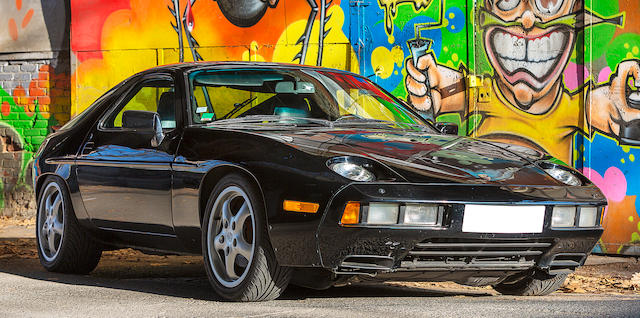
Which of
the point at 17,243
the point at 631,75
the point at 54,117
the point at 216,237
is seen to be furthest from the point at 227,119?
the point at 54,117

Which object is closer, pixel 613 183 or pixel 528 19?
pixel 613 183

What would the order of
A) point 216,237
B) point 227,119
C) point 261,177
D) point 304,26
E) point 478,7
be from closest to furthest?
1. point 261,177
2. point 216,237
3. point 227,119
4. point 478,7
5. point 304,26

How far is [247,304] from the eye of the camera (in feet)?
16.5

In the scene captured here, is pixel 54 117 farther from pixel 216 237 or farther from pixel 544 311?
pixel 544 311

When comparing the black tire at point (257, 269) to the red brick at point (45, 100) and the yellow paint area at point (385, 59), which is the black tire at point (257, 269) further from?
the red brick at point (45, 100)

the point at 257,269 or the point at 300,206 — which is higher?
the point at 300,206

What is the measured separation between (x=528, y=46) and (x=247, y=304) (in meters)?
5.98

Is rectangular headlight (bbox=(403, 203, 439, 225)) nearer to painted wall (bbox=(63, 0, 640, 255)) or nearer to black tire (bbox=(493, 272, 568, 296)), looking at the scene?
black tire (bbox=(493, 272, 568, 296))

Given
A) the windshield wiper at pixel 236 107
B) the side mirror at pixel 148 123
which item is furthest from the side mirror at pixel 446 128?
the side mirror at pixel 148 123

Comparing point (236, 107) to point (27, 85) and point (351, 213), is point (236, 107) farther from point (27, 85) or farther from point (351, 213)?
point (27, 85)

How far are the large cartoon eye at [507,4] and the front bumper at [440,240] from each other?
5.51m

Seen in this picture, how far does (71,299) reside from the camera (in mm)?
5418

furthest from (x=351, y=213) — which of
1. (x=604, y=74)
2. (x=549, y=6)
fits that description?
(x=549, y=6)

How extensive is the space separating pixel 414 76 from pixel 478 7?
97 cm
